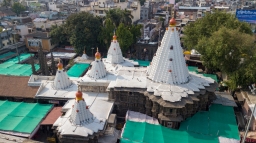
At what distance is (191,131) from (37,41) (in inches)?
1410

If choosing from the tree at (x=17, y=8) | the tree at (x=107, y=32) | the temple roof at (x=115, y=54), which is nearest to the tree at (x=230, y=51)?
the temple roof at (x=115, y=54)

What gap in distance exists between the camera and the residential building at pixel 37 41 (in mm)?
42125

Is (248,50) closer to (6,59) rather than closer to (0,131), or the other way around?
(0,131)

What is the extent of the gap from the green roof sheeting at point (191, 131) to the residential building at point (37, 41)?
30281mm

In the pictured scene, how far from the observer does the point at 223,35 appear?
82.7 feet

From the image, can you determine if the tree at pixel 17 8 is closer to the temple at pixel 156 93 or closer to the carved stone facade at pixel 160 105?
the temple at pixel 156 93

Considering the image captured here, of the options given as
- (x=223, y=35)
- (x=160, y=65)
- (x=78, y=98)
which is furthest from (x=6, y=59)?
(x=223, y=35)

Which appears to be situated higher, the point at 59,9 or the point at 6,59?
the point at 59,9

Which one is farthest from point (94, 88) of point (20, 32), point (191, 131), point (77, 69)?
point (20, 32)

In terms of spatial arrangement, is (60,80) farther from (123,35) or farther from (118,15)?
(118,15)

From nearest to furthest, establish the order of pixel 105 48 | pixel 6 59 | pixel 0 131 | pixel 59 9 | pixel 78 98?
pixel 78 98
pixel 0 131
pixel 6 59
pixel 105 48
pixel 59 9

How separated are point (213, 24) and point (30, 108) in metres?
27.4

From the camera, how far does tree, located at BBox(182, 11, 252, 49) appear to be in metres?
30.1

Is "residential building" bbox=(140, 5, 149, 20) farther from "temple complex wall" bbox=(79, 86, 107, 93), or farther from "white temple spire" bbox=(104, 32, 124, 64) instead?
"temple complex wall" bbox=(79, 86, 107, 93)
